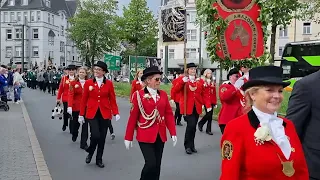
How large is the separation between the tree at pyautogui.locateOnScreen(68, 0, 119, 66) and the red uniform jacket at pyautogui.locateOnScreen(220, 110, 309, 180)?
102 feet

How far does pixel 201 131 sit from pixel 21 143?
17.0 ft

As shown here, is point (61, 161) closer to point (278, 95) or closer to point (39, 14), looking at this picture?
point (278, 95)

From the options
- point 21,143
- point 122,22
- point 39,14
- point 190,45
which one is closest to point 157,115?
point 21,143

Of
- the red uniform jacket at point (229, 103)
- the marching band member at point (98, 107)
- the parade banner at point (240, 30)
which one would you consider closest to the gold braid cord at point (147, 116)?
the parade banner at point (240, 30)

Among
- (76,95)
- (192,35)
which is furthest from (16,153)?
(192,35)

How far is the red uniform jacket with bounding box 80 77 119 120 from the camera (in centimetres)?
845

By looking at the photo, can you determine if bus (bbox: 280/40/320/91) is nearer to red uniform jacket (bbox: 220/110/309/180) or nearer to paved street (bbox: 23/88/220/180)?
paved street (bbox: 23/88/220/180)

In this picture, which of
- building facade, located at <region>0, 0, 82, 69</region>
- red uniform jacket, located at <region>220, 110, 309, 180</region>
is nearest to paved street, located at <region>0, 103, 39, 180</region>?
red uniform jacket, located at <region>220, 110, 309, 180</region>

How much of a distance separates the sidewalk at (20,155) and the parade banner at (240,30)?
133 inches

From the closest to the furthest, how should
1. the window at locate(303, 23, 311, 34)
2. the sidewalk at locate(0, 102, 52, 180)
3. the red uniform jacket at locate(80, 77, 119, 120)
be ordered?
the sidewalk at locate(0, 102, 52, 180), the red uniform jacket at locate(80, 77, 119, 120), the window at locate(303, 23, 311, 34)

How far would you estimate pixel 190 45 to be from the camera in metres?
69.5

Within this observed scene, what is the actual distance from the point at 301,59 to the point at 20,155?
22.5 meters

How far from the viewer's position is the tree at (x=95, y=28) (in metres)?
34.2

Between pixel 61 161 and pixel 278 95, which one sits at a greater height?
pixel 278 95
